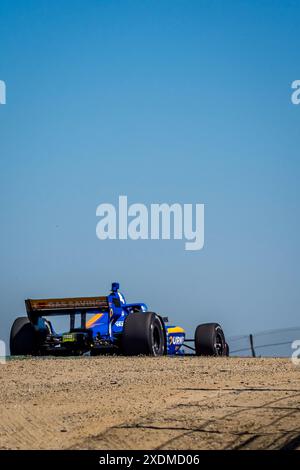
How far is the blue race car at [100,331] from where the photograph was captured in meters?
18.1

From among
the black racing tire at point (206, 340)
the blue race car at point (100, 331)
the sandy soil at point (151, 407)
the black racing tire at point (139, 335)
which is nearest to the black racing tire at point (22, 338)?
the blue race car at point (100, 331)

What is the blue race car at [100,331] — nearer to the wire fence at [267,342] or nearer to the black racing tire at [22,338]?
the black racing tire at [22,338]

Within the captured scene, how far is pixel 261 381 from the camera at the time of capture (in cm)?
1221

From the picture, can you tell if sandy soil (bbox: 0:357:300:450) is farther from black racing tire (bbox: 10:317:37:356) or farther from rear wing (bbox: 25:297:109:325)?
black racing tire (bbox: 10:317:37:356)

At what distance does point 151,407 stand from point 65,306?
9.44m

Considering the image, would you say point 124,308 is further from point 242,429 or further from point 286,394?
point 242,429

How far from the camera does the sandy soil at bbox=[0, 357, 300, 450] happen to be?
25.9 ft

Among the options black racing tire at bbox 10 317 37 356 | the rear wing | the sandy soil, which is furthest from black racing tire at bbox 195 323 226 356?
the sandy soil

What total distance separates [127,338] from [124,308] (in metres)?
1.67

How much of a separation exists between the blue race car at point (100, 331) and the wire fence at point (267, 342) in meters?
4.78

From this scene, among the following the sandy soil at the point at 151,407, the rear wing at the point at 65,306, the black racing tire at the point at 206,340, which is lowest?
the sandy soil at the point at 151,407

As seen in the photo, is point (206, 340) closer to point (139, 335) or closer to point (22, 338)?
point (139, 335)
